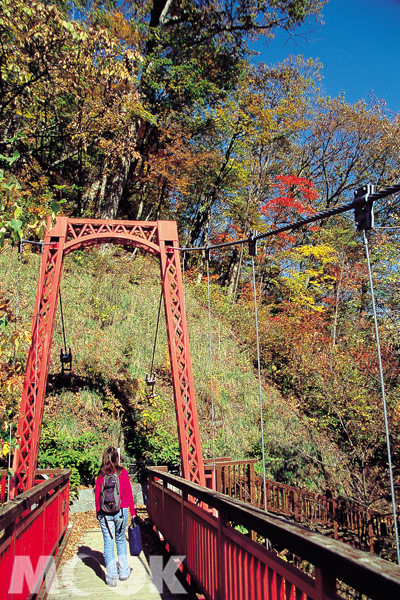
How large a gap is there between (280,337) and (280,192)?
8397mm

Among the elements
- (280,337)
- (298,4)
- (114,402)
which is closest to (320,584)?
(114,402)

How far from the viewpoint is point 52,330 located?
280 inches

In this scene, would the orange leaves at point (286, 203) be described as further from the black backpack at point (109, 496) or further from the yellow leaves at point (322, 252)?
the black backpack at point (109, 496)

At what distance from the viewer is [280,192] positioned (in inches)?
856

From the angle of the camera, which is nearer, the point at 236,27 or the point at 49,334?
the point at 49,334

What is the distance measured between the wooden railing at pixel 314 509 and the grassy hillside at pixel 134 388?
0.88 metres

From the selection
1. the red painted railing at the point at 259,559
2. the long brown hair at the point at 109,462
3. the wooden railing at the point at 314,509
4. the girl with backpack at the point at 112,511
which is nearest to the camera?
the red painted railing at the point at 259,559

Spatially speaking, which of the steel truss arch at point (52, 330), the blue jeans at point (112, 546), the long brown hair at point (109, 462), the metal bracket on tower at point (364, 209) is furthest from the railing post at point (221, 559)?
the steel truss arch at point (52, 330)

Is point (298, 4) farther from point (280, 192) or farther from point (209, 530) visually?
point (209, 530)

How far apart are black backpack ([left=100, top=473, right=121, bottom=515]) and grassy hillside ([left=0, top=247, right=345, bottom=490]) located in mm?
4568

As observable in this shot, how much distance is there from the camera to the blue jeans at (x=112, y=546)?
14.0 feet

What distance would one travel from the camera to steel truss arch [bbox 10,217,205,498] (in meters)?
6.81

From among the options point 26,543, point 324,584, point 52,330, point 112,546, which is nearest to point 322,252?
point 52,330

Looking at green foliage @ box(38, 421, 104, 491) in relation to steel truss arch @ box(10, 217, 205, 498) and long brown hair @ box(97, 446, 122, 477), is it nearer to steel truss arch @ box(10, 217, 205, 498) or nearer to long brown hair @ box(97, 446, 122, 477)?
steel truss arch @ box(10, 217, 205, 498)
